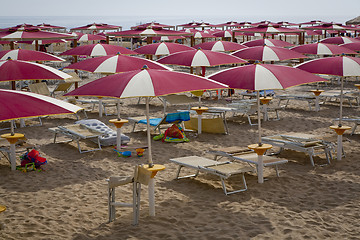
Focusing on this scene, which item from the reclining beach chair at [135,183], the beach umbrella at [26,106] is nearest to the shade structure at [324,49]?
the reclining beach chair at [135,183]

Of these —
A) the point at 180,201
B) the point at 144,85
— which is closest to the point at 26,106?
the point at 144,85

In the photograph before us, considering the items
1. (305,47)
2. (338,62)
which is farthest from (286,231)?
(305,47)

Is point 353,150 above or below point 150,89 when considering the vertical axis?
below

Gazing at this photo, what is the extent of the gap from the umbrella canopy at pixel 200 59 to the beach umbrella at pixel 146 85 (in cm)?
523

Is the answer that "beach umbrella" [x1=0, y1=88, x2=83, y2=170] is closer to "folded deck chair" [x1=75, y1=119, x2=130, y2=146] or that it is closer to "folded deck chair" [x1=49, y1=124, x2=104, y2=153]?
"folded deck chair" [x1=49, y1=124, x2=104, y2=153]

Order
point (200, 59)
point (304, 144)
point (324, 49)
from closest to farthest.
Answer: point (304, 144), point (200, 59), point (324, 49)

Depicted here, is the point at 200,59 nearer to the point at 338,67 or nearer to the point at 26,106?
the point at 338,67

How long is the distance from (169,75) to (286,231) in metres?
2.26

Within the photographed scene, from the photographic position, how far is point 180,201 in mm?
6535

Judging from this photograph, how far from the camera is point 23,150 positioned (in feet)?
29.2

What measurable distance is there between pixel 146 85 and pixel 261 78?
186 cm

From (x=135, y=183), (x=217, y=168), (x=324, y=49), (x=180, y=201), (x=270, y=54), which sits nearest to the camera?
(x=135, y=183)

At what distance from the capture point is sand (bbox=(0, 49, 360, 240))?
552 centimetres

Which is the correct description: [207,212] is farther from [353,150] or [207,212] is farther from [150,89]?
[353,150]
